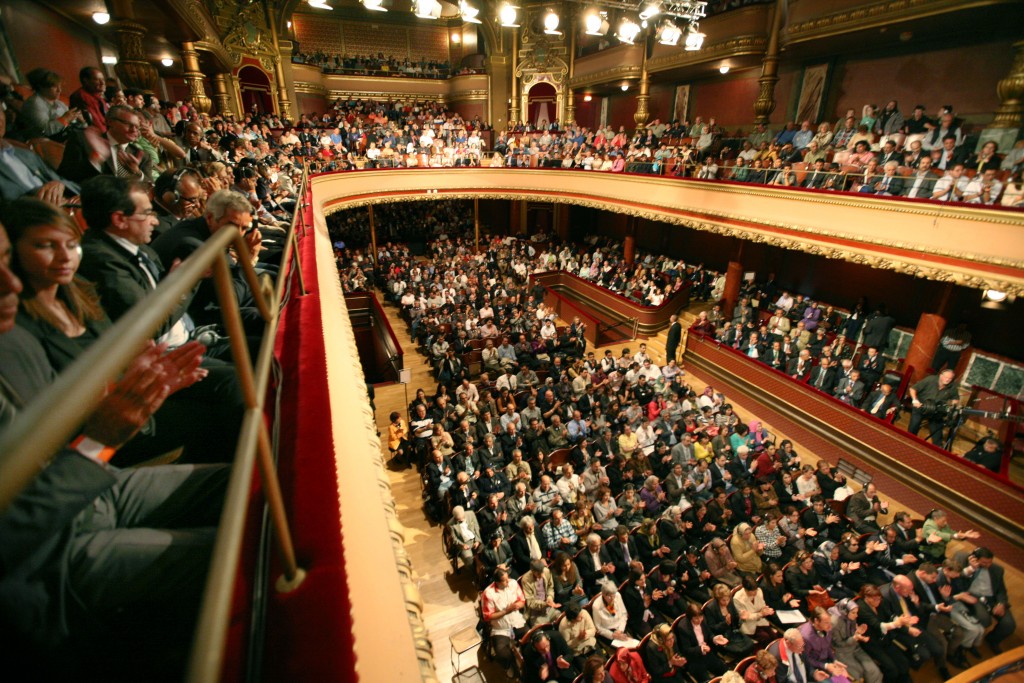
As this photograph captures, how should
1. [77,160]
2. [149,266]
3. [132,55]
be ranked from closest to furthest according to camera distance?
1. [149,266]
2. [77,160]
3. [132,55]

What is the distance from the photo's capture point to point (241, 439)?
661 millimetres

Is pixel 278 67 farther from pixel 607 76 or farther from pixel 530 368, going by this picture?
pixel 530 368

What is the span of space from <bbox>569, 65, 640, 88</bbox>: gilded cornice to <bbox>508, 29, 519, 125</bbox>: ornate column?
2.41 meters

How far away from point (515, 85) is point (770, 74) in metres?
11.0

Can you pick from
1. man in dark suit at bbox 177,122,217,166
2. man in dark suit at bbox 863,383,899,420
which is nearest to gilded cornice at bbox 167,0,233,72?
man in dark suit at bbox 177,122,217,166

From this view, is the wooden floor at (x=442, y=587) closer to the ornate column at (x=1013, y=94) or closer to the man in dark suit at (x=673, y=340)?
the man in dark suit at (x=673, y=340)

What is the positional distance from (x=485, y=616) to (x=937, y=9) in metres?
11.4

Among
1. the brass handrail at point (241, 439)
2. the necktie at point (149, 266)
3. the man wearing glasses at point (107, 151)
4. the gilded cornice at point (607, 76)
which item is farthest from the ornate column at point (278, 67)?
the brass handrail at point (241, 439)

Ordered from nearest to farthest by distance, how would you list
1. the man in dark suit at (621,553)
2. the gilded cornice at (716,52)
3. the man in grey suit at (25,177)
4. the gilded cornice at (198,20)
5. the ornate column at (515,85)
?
the man in grey suit at (25,177)
the man in dark suit at (621,553)
the gilded cornice at (198,20)
the gilded cornice at (716,52)
the ornate column at (515,85)

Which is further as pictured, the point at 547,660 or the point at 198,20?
the point at 198,20

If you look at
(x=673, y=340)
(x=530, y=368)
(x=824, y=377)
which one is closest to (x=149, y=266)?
(x=530, y=368)

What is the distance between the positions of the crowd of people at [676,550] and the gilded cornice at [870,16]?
24.2 ft

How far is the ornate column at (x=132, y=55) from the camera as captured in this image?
568 cm

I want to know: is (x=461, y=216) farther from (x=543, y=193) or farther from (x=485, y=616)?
(x=485, y=616)
